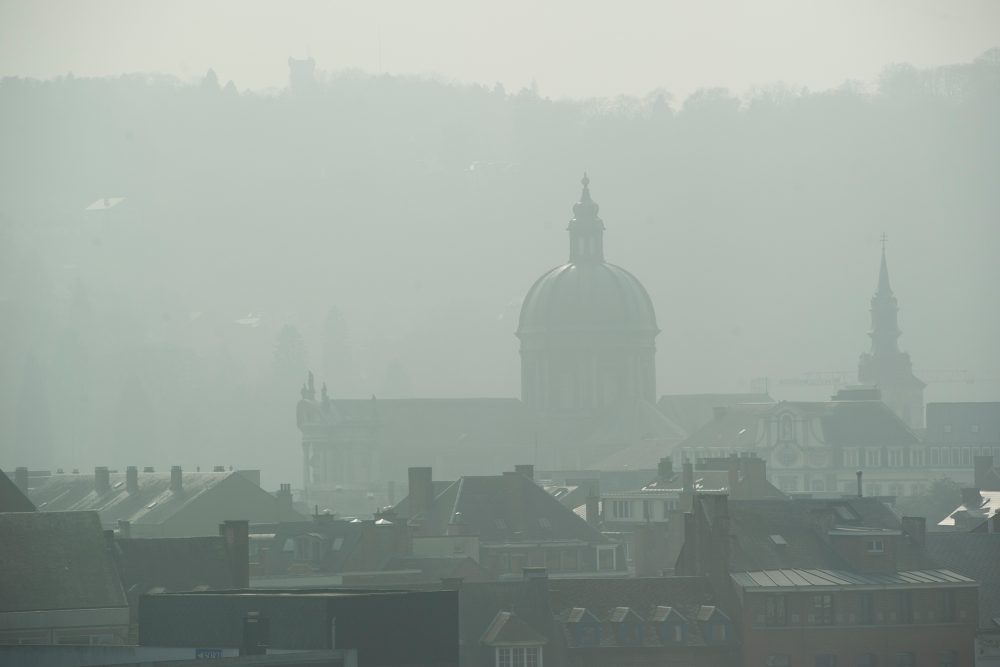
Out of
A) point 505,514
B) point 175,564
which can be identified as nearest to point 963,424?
point 505,514

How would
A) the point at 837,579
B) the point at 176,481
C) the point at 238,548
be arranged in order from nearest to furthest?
the point at 837,579 < the point at 238,548 < the point at 176,481

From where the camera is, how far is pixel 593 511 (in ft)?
345

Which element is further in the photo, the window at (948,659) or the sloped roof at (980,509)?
the sloped roof at (980,509)

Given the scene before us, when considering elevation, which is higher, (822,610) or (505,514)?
(505,514)

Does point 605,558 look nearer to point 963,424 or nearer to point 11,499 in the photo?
point 11,499

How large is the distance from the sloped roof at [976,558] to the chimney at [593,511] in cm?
2847

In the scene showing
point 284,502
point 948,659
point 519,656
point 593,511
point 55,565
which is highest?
point 55,565

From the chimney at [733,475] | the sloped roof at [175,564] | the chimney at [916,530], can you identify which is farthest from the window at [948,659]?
the chimney at [733,475]

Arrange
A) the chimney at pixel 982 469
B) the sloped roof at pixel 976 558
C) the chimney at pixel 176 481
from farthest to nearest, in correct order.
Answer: the chimney at pixel 982 469, the chimney at pixel 176 481, the sloped roof at pixel 976 558

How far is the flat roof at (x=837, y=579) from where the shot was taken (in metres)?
66.2

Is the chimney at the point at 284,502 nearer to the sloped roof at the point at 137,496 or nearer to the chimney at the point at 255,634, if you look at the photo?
the sloped roof at the point at 137,496

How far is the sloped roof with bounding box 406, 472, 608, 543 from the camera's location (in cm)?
8931

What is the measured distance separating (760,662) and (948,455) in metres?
102

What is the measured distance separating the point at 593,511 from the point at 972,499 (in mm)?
17107
